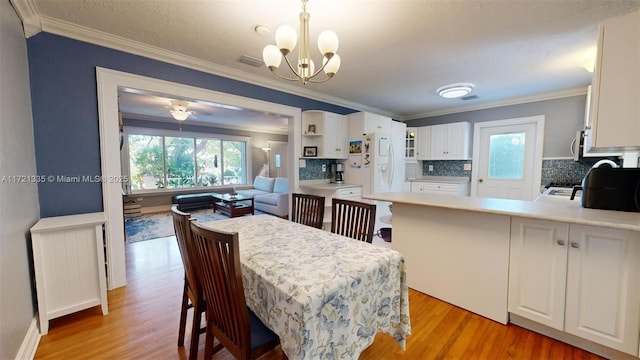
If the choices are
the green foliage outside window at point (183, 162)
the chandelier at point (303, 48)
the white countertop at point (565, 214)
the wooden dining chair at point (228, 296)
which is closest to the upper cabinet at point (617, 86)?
the white countertop at point (565, 214)

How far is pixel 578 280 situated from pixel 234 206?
512 centimetres

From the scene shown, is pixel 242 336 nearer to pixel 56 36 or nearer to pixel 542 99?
pixel 56 36

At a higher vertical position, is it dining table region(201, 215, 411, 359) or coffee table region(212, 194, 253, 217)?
dining table region(201, 215, 411, 359)

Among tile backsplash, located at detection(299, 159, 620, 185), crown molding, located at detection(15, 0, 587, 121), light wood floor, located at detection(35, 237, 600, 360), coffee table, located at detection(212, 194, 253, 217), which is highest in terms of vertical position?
crown molding, located at detection(15, 0, 587, 121)

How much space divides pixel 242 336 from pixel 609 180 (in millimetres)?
2475

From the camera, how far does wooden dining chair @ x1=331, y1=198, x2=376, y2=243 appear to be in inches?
72.6

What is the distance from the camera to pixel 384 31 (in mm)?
2174

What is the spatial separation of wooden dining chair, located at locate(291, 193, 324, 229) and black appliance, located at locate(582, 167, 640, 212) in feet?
6.46

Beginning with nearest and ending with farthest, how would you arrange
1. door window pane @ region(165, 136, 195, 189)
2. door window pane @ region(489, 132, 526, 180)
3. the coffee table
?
door window pane @ region(489, 132, 526, 180) < the coffee table < door window pane @ region(165, 136, 195, 189)

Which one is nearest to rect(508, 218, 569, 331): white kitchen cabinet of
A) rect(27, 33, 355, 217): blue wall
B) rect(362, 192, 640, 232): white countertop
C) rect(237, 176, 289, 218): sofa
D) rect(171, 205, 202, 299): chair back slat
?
rect(362, 192, 640, 232): white countertop

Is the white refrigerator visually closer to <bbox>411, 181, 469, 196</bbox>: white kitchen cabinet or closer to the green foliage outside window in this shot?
<bbox>411, 181, 469, 196</bbox>: white kitchen cabinet

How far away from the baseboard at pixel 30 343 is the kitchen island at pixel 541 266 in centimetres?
271

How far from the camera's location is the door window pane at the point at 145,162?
5922 millimetres

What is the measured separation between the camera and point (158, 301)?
2.17 meters
